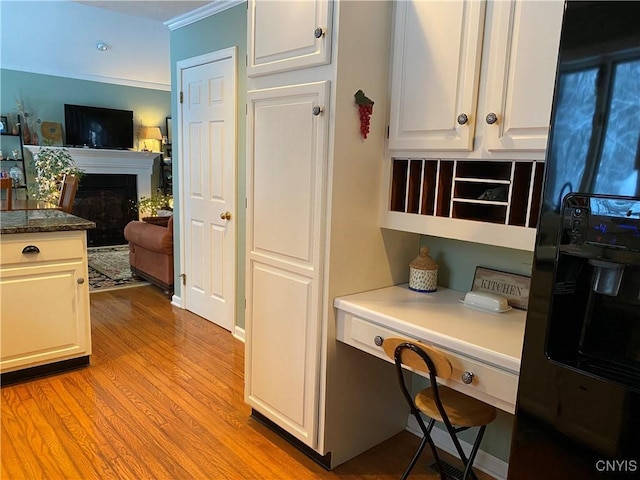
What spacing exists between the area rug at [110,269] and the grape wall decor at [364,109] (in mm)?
3855

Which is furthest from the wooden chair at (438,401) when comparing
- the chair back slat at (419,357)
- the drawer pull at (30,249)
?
the drawer pull at (30,249)

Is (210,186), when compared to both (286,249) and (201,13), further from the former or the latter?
(286,249)

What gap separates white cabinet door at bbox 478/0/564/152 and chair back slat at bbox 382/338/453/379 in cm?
74

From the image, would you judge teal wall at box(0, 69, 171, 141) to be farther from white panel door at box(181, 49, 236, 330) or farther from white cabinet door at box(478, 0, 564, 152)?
white cabinet door at box(478, 0, 564, 152)

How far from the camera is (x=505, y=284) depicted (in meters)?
2.00

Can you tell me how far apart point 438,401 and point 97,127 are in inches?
280

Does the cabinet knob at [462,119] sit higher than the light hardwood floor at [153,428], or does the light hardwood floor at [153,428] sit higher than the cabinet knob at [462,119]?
the cabinet knob at [462,119]

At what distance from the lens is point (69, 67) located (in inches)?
269

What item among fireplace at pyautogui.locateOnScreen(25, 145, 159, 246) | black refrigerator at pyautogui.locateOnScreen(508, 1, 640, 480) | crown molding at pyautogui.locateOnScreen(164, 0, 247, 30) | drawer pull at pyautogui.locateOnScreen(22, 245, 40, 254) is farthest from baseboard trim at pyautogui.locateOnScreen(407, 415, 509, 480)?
fireplace at pyautogui.locateOnScreen(25, 145, 159, 246)

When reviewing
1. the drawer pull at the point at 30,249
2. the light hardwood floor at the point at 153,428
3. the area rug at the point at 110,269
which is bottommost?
the light hardwood floor at the point at 153,428

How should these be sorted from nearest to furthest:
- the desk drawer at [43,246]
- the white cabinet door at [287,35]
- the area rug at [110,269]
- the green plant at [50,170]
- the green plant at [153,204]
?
Result: the white cabinet door at [287,35] < the desk drawer at [43,246] < the area rug at [110,269] < the green plant at [50,170] < the green plant at [153,204]

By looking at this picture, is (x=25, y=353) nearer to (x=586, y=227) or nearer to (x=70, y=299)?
(x=70, y=299)

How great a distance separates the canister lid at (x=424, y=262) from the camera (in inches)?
84.8

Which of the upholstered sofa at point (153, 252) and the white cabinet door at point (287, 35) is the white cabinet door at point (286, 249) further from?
the upholstered sofa at point (153, 252)
